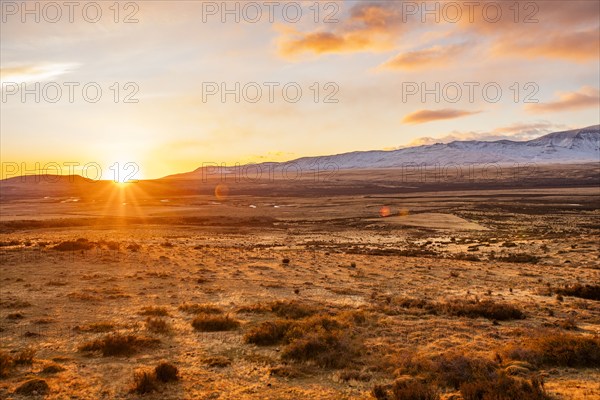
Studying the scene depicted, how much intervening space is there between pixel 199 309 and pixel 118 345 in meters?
4.79

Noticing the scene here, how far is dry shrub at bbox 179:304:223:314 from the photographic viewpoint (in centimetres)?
1706

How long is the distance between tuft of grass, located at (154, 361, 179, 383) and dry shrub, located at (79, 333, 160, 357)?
2.34 m

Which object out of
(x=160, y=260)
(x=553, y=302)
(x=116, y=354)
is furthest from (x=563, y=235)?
(x=116, y=354)

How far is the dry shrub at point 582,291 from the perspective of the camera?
19609 millimetres

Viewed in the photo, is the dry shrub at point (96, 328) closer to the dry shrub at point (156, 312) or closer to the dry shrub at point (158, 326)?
the dry shrub at point (158, 326)

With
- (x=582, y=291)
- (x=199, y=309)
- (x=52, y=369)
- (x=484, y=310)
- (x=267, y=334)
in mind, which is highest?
(x=52, y=369)

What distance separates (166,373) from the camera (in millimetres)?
10625

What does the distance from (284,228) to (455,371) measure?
5007 cm

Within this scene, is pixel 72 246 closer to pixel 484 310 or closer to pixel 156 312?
pixel 156 312

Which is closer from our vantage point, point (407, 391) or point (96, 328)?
point (407, 391)

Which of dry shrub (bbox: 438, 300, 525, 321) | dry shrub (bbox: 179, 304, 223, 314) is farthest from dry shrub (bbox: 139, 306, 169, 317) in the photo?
dry shrub (bbox: 438, 300, 525, 321)

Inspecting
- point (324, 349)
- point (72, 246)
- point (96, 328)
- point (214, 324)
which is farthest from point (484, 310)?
point (72, 246)

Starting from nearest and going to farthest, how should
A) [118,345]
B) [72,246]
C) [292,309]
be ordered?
[118,345] → [292,309] → [72,246]

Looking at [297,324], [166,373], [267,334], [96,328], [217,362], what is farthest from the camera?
[297,324]
